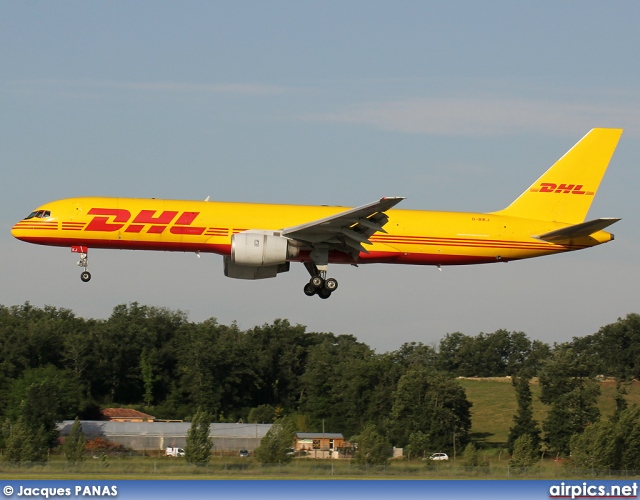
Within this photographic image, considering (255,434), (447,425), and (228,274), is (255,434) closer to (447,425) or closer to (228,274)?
(447,425)

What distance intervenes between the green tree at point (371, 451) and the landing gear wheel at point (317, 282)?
1519 cm

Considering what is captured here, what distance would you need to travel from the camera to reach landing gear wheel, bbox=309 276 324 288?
49.5 m

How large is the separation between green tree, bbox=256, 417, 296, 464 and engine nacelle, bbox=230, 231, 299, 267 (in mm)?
16159

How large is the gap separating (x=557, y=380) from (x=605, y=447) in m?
30.5

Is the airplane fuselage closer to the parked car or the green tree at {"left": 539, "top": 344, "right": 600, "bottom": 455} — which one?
the parked car

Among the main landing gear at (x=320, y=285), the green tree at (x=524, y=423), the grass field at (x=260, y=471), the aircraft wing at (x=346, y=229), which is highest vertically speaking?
the aircraft wing at (x=346, y=229)

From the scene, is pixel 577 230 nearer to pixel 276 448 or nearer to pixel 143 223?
pixel 143 223

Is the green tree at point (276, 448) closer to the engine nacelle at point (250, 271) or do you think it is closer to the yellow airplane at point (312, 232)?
the engine nacelle at point (250, 271)

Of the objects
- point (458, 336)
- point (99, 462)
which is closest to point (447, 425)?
point (99, 462)

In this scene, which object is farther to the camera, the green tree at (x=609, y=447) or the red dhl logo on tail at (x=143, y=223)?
the green tree at (x=609, y=447)

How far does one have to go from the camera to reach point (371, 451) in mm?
62031

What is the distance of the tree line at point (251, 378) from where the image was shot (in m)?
85.6

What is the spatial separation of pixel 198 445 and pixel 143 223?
17917 mm

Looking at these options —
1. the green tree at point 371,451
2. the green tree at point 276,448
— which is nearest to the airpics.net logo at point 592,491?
the green tree at point 371,451
